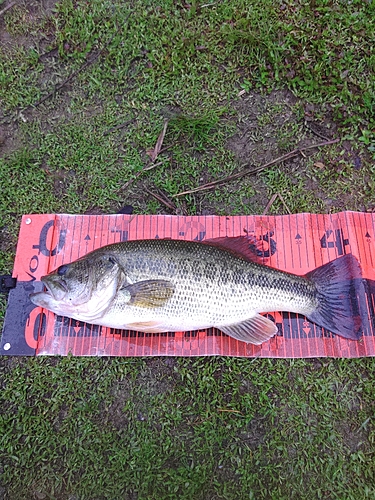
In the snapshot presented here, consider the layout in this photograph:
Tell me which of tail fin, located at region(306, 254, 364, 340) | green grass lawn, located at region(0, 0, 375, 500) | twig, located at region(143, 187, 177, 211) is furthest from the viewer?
twig, located at region(143, 187, 177, 211)

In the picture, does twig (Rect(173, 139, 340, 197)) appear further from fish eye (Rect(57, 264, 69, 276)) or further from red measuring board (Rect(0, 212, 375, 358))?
fish eye (Rect(57, 264, 69, 276))

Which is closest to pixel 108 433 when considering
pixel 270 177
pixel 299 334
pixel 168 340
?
pixel 168 340

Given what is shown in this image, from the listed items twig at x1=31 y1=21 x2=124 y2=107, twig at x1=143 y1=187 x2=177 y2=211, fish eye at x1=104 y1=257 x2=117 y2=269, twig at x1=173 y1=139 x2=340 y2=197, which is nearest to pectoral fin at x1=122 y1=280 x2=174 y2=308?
fish eye at x1=104 y1=257 x2=117 y2=269

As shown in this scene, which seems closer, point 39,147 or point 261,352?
point 261,352

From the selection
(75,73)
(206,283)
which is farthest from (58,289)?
(75,73)

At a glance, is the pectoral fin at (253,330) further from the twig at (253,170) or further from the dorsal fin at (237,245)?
the twig at (253,170)

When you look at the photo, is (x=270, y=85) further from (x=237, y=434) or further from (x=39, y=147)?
(x=237, y=434)

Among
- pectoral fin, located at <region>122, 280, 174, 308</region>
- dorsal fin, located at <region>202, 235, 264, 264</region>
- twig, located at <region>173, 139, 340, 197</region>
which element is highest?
twig, located at <region>173, 139, 340, 197</region>
